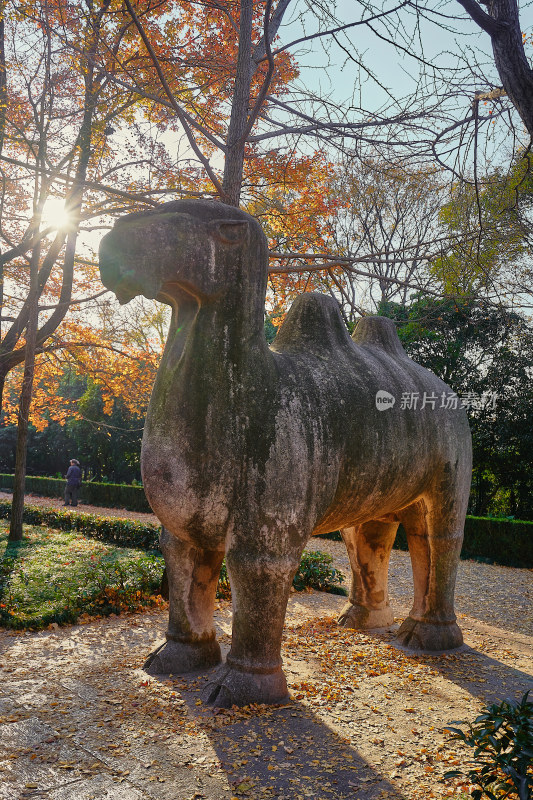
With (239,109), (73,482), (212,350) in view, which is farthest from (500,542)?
(73,482)

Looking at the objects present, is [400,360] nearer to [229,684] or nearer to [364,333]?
[364,333]

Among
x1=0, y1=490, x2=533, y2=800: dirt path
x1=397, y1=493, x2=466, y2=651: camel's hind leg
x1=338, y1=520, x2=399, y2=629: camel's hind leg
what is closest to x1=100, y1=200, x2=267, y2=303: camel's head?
x1=0, y1=490, x2=533, y2=800: dirt path

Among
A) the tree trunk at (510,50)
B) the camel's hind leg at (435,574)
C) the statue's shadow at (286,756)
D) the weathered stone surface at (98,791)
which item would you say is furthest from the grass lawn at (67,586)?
the tree trunk at (510,50)

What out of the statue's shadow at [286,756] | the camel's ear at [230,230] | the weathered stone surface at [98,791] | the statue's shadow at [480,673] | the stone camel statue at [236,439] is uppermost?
the camel's ear at [230,230]

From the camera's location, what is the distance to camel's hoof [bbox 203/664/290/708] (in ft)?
11.5

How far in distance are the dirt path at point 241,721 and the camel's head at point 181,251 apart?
2496 mm

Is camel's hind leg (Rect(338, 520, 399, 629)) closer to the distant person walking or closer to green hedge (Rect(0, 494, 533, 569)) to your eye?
green hedge (Rect(0, 494, 533, 569))

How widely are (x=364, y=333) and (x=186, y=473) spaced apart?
2.47 m

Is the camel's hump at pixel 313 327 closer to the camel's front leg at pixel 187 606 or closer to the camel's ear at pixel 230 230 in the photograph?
the camel's ear at pixel 230 230

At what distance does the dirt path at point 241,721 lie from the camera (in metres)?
2.81

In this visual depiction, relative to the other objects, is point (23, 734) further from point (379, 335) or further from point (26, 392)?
point (26, 392)

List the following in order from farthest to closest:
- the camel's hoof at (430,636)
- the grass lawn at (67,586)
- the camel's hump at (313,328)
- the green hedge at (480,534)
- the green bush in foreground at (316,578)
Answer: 1. the green hedge at (480,534)
2. the green bush in foreground at (316,578)
3. the grass lawn at (67,586)
4. the camel's hoof at (430,636)
5. the camel's hump at (313,328)

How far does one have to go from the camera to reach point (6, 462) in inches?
1264

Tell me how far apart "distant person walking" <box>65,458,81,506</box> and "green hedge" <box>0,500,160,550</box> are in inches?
165
